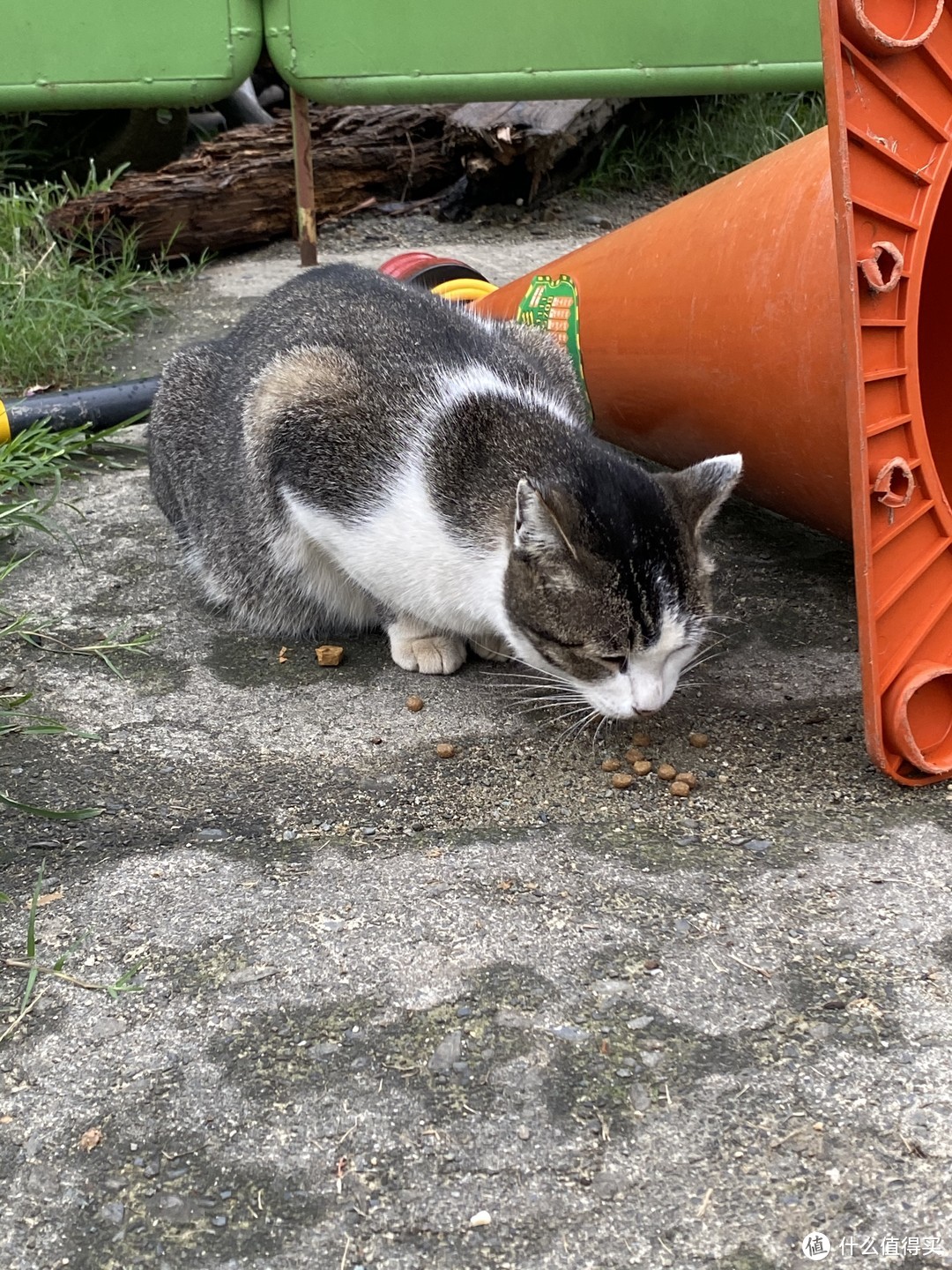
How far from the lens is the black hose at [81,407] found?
385cm

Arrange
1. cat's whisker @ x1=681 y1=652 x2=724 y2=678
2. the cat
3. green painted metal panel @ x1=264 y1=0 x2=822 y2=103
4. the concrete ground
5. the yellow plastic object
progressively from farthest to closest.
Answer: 1. the yellow plastic object
2. green painted metal panel @ x1=264 y1=0 x2=822 y2=103
3. cat's whisker @ x1=681 y1=652 x2=724 y2=678
4. the cat
5. the concrete ground

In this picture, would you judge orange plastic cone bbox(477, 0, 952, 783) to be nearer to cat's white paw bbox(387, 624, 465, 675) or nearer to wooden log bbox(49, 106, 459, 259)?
cat's white paw bbox(387, 624, 465, 675)

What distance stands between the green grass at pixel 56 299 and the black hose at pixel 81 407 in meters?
0.19

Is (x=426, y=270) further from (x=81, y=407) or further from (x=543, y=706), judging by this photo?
(x=543, y=706)

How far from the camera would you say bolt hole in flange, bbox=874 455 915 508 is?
2184 mm

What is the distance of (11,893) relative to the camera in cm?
211

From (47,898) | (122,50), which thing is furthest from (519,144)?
(47,898)

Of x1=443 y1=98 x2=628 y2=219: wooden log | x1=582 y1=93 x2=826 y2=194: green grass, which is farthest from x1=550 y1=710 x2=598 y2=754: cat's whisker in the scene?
x1=582 y1=93 x2=826 y2=194: green grass

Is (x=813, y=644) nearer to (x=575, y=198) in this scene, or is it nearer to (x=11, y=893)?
(x=11, y=893)

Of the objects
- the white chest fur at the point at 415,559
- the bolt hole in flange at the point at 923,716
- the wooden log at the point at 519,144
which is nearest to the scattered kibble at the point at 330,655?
the white chest fur at the point at 415,559

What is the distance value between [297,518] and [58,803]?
88 cm

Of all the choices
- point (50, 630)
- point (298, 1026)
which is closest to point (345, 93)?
point (50, 630)

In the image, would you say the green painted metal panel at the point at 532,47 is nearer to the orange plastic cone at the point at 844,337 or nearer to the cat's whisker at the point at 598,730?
the orange plastic cone at the point at 844,337

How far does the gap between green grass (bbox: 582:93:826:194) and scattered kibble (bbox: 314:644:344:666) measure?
3.95 m
